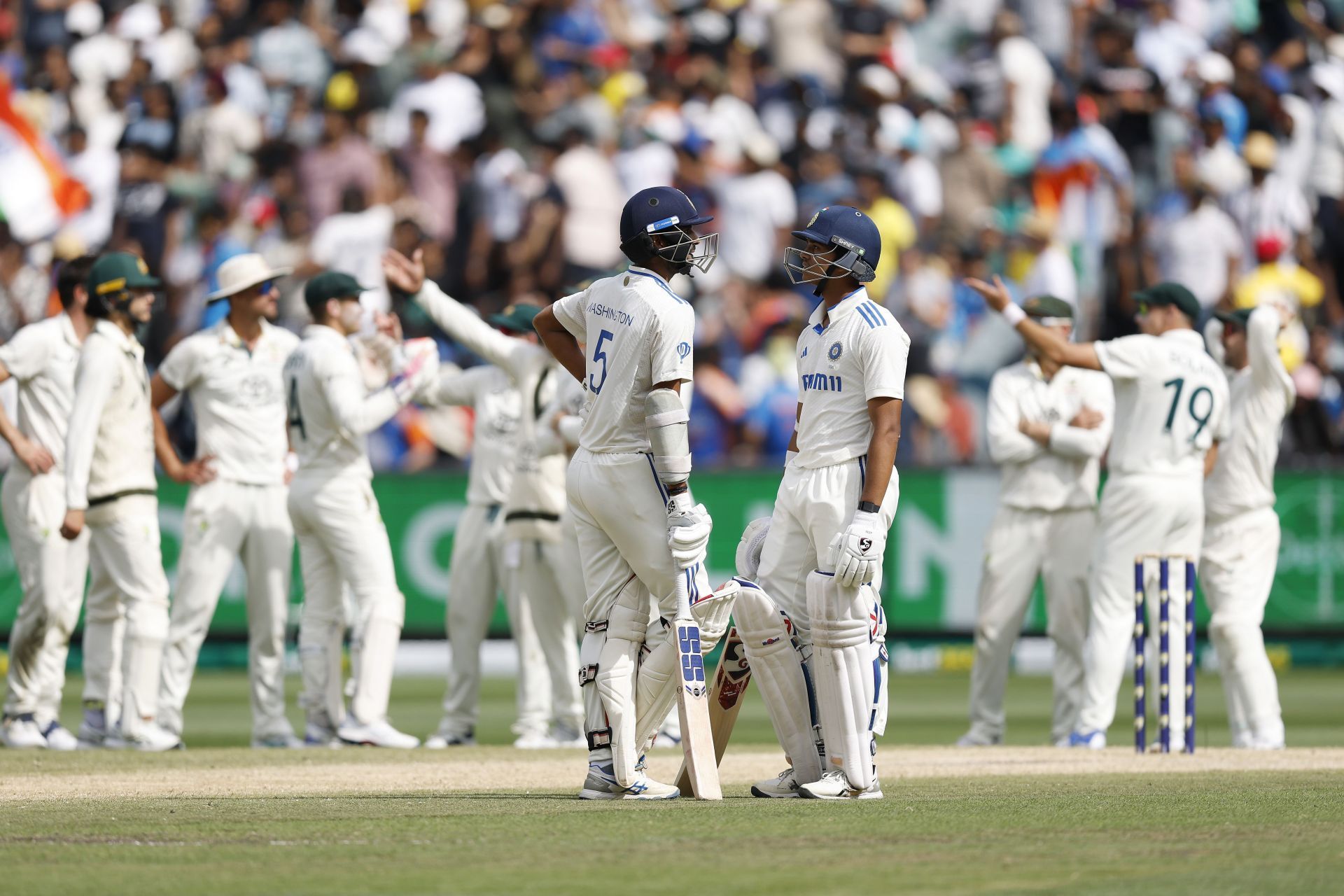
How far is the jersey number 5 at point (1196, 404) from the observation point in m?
11.9

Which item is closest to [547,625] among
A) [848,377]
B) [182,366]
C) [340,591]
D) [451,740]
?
[451,740]

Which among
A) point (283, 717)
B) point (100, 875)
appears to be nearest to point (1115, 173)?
point (283, 717)

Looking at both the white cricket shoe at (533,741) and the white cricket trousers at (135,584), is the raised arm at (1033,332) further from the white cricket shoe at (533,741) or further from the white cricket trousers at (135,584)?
the white cricket trousers at (135,584)

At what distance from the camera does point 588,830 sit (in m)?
7.08

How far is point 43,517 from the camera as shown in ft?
40.0

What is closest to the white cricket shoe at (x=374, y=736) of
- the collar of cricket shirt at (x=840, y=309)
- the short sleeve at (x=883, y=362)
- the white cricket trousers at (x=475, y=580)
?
the white cricket trousers at (x=475, y=580)

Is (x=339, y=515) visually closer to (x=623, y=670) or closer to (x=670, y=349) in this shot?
(x=623, y=670)

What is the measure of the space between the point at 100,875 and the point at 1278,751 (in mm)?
7219

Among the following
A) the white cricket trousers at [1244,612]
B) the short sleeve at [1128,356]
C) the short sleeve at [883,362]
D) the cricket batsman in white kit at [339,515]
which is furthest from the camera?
the white cricket trousers at [1244,612]

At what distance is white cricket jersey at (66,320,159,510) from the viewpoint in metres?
11.3

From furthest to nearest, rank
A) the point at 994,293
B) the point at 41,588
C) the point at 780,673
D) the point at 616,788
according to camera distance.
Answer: the point at 41,588
the point at 994,293
the point at 780,673
the point at 616,788

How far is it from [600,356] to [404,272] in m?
3.28

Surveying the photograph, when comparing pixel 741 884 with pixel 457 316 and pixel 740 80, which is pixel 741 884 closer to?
pixel 457 316

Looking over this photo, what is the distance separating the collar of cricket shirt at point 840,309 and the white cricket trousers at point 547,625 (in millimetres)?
4120
